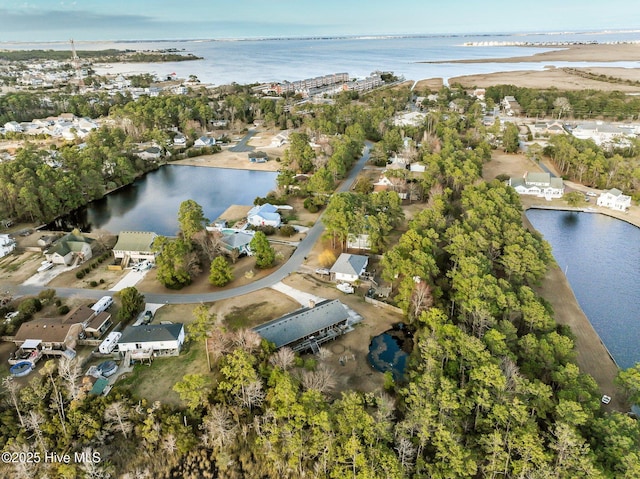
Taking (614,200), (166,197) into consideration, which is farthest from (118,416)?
(614,200)

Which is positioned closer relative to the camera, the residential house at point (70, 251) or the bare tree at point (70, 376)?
the bare tree at point (70, 376)

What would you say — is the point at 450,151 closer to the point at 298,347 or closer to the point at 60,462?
the point at 298,347

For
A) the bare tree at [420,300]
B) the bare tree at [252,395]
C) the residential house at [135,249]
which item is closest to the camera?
the bare tree at [252,395]

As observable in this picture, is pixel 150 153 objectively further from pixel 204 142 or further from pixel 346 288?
pixel 346 288

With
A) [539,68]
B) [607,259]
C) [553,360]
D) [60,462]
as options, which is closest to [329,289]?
[553,360]

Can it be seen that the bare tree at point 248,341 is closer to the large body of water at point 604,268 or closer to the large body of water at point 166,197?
the large body of water at point 604,268

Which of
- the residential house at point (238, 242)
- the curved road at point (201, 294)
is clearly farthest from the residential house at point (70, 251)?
the residential house at point (238, 242)

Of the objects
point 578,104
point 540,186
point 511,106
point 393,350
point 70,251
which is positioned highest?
point 578,104

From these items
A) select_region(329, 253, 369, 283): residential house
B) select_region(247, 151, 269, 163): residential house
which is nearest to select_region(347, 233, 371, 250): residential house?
select_region(329, 253, 369, 283): residential house
